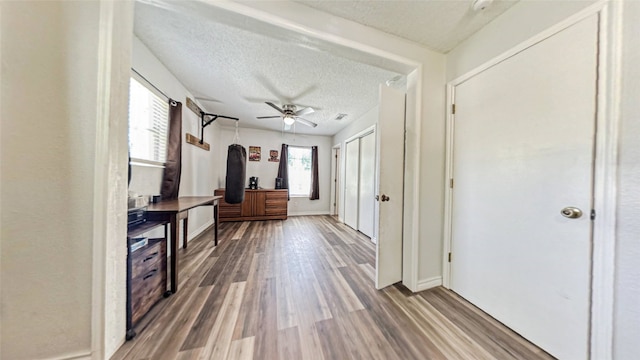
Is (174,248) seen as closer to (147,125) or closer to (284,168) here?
(147,125)

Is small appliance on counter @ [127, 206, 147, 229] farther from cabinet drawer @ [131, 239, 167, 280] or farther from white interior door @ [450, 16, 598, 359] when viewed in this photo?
white interior door @ [450, 16, 598, 359]

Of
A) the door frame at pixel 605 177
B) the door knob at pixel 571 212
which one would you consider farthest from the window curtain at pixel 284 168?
the door frame at pixel 605 177

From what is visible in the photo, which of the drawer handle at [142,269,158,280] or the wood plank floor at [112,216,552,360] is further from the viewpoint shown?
the drawer handle at [142,269,158,280]

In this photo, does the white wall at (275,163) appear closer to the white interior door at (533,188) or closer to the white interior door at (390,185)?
the white interior door at (390,185)

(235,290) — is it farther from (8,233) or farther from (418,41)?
(418,41)

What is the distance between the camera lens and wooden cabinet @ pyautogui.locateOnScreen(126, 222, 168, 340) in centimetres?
119

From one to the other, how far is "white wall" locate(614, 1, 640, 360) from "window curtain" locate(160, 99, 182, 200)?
11.9 feet

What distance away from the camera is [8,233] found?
870 millimetres

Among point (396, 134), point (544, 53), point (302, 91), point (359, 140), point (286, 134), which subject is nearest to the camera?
point (544, 53)

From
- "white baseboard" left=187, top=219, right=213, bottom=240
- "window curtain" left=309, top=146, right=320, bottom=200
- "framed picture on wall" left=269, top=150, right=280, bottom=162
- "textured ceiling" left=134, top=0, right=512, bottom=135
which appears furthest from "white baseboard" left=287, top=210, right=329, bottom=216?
"textured ceiling" left=134, top=0, right=512, bottom=135

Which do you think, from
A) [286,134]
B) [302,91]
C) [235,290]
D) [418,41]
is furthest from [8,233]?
[286,134]

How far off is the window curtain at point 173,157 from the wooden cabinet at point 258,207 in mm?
1946

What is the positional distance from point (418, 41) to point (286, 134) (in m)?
3.94

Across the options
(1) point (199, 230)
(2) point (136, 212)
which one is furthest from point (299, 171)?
(2) point (136, 212)
